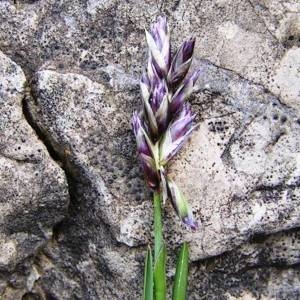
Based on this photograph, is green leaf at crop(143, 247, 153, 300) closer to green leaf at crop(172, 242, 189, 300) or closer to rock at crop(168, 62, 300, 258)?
green leaf at crop(172, 242, 189, 300)

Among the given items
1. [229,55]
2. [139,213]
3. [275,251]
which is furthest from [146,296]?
[229,55]

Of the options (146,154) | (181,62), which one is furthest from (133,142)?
(181,62)

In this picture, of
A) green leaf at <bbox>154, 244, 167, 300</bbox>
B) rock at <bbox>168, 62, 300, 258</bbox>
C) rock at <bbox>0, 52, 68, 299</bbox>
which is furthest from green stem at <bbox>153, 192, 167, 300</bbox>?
rock at <bbox>0, 52, 68, 299</bbox>

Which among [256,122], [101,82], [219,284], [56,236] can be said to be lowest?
[219,284]

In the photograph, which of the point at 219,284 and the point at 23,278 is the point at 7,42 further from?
the point at 219,284

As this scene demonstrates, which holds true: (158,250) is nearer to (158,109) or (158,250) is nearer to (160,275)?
(160,275)

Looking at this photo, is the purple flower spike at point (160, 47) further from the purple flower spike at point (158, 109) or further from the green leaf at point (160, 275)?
the green leaf at point (160, 275)
